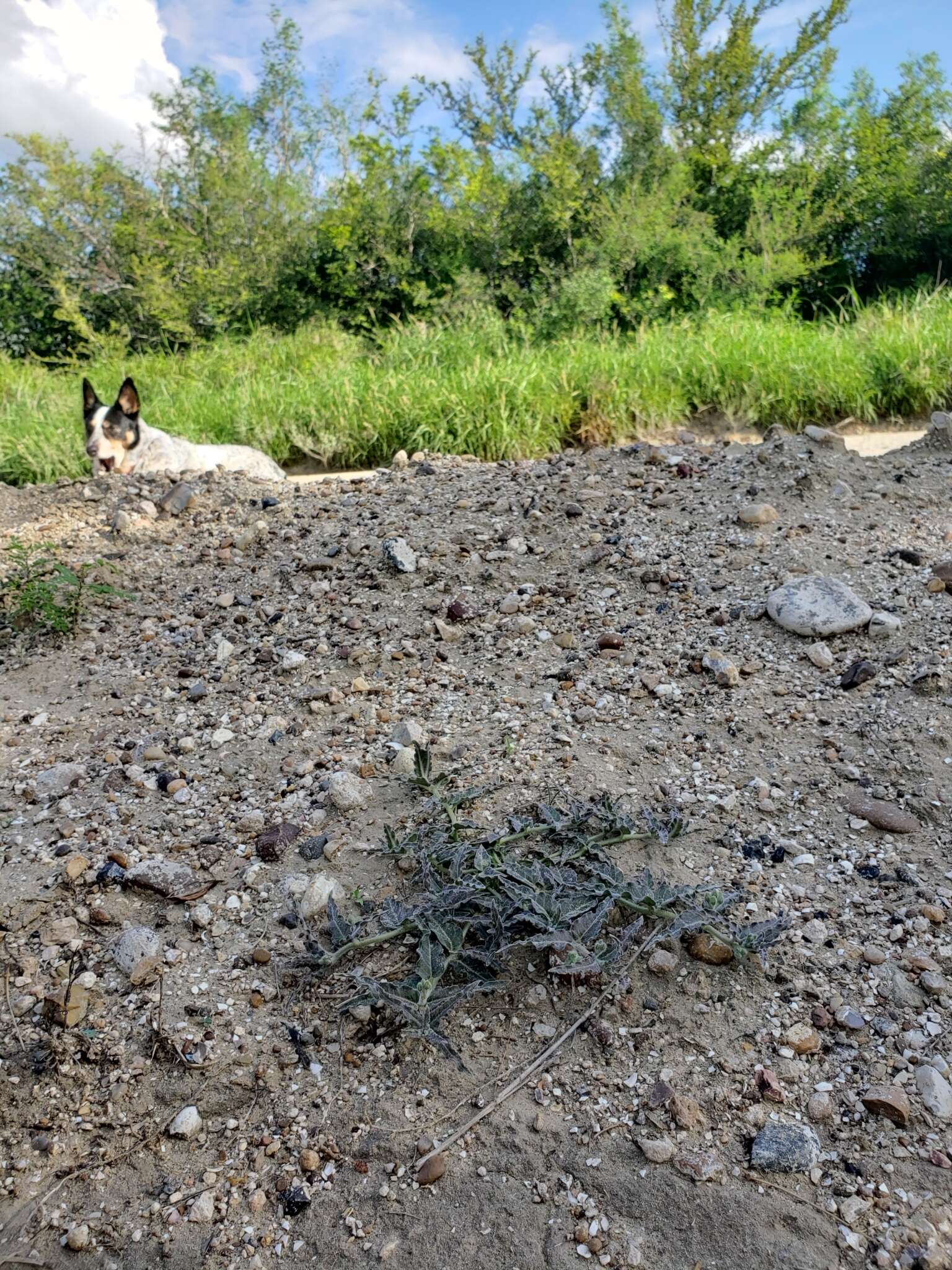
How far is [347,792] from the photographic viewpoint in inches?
93.7

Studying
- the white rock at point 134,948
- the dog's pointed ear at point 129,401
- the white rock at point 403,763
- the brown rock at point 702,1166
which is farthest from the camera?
the dog's pointed ear at point 129,401

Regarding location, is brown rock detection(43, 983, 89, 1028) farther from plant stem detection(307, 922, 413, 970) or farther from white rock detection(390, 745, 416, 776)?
white rock detection(390, 745, 416, 776)

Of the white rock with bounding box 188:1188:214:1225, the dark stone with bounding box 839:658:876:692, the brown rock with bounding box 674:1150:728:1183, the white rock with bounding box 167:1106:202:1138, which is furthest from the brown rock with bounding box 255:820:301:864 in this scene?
the dark stone with bounding box 839:658:876:692

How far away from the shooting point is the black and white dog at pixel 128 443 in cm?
555

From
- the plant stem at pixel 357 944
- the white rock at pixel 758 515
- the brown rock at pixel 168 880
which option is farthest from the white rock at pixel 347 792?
the white rock at pixel 758 515

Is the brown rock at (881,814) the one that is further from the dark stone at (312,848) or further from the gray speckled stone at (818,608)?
the dark stone at (312,848)

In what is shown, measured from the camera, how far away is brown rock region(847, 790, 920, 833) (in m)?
A: 2.21

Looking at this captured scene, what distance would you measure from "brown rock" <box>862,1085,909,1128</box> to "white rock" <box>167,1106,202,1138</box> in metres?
1.15

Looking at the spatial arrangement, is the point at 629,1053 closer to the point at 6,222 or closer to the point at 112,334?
the point at 112,334

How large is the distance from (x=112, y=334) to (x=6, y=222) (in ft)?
8.00

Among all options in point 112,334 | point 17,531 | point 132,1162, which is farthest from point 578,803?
point 112,334

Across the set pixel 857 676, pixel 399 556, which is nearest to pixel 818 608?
pixel 857 676

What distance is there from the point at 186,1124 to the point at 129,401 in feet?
15.6

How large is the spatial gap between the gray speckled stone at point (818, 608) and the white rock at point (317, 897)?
5.47 ft
